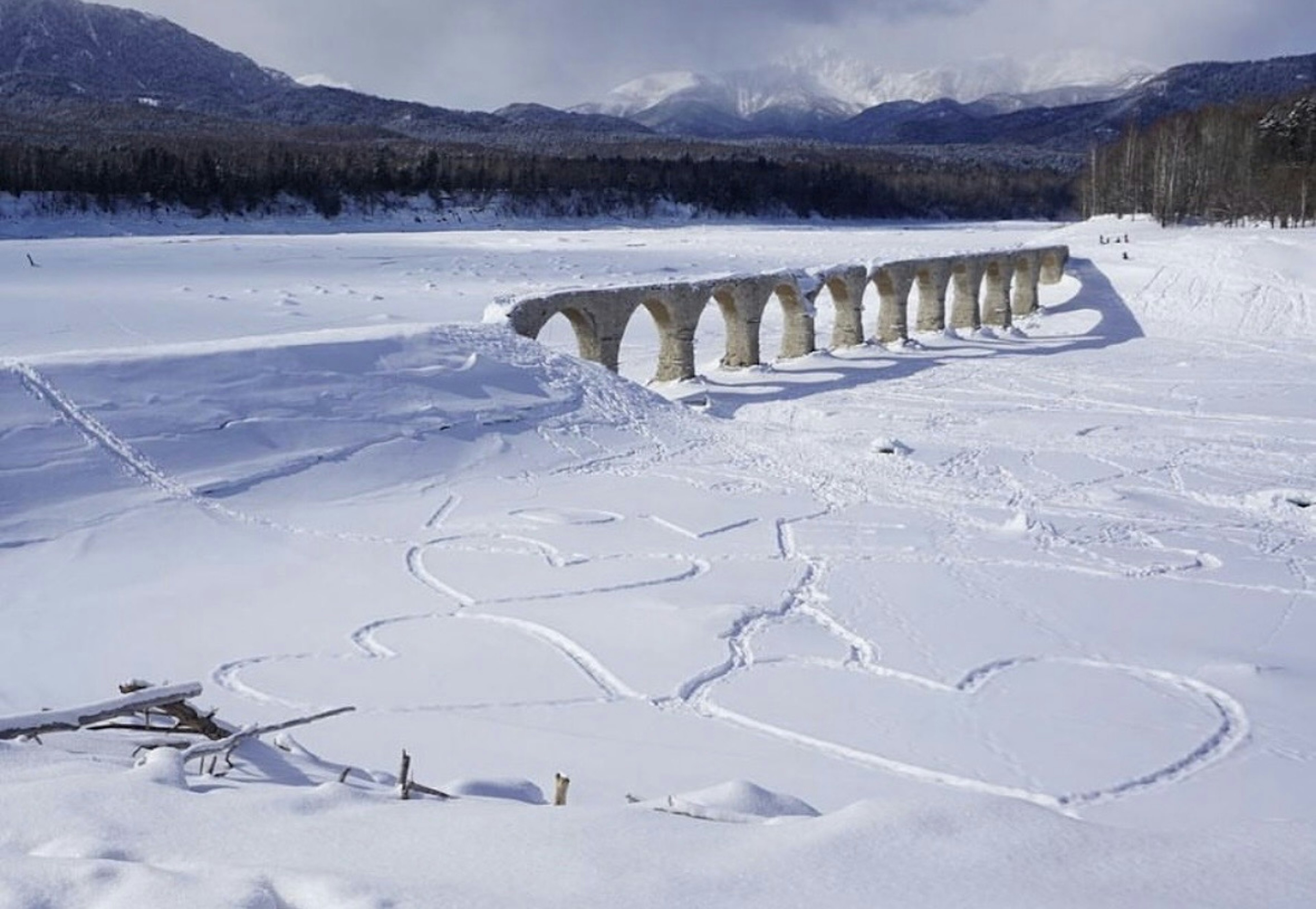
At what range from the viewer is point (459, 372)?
17250 millimetres

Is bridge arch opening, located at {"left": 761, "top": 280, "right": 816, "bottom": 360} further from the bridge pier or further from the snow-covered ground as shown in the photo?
the snow-covered ground

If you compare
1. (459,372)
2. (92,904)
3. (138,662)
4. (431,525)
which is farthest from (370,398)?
(92,904)

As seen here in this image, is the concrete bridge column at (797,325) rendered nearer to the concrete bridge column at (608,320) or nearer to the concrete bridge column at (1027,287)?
the concrete bridge column at (608,320)

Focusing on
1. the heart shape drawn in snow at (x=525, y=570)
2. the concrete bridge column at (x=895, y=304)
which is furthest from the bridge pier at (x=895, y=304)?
the heart shape drawn in snow at (x=525, y=570)

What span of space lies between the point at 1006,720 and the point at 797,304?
1998 centimetres

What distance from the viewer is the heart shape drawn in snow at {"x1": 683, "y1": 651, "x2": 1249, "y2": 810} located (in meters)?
6.62

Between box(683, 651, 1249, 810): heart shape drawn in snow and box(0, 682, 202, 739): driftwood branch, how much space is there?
153 inches

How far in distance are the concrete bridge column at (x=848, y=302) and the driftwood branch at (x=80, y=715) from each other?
2468cm

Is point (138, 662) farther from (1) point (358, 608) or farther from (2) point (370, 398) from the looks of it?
(2) point (370, 398)

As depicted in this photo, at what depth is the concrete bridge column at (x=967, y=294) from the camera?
110 ft

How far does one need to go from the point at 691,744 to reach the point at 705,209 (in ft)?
239

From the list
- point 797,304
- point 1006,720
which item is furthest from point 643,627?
point 797,304

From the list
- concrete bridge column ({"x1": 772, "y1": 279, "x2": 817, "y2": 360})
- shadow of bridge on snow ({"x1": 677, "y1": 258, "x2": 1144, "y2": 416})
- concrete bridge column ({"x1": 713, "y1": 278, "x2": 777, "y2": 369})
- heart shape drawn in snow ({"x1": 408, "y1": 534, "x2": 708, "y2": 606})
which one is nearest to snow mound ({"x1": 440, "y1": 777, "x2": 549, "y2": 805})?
heart shape drawn in snow ({"x1": 408, "y1": 534, "x2": 708, "y2": 606})

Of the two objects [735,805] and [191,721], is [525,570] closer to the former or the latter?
[191,721]
